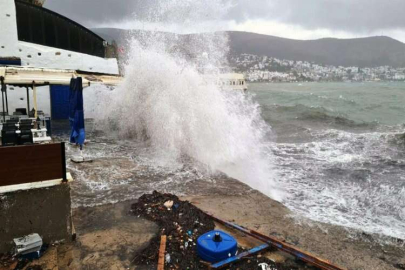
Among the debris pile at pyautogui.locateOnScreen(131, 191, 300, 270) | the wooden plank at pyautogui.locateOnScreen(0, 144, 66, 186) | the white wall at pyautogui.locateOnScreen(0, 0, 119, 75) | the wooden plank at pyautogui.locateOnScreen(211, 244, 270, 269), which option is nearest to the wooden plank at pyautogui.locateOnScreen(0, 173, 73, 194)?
the wooden plank at pyautogui.locateOnScreen(0, 144, 66, 186)

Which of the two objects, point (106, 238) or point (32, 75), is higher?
point (32, 75)

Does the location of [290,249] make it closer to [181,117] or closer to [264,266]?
[264,266]

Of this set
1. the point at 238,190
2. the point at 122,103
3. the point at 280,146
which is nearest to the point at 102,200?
the point at 238,190

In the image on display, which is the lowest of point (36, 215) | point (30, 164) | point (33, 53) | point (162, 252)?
point (162, 252)

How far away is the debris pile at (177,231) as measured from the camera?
387 cm

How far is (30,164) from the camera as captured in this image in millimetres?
3668

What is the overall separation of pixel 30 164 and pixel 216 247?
2521 millimetres

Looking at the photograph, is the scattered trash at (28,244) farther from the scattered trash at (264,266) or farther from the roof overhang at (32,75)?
the roof overhang at (32,75)

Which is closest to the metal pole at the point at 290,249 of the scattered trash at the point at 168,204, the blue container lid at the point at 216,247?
the blue container lid at the point at 216,247

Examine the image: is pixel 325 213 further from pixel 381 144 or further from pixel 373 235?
pixel 381 144

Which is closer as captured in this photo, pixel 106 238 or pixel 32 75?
pixel 106 238

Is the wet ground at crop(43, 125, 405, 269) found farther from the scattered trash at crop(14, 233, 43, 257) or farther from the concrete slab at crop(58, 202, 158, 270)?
the scattered trash at crop(14, 233, 43, 257)

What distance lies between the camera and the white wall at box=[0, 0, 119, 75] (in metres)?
13.4

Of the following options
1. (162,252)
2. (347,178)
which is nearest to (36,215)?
(162,252)
